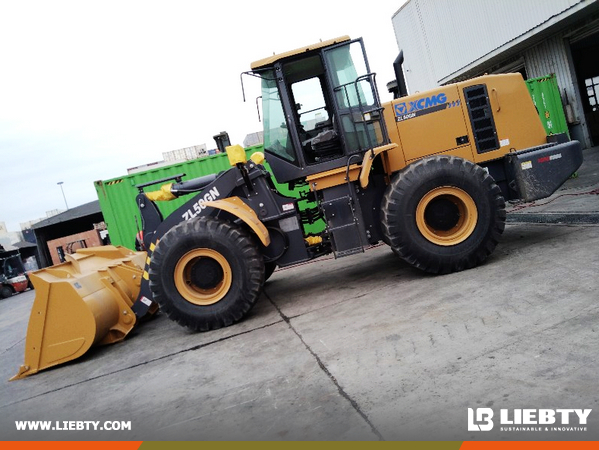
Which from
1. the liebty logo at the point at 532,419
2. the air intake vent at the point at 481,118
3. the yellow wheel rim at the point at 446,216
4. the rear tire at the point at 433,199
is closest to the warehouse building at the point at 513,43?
the air intake vent at the point at 481,118

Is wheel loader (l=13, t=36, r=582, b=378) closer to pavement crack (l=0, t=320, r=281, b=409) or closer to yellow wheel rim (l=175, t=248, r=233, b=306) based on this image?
yellow wheel rim (l=175, t=248, r=233, b=306)

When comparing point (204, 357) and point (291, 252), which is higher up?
point (291, 252)

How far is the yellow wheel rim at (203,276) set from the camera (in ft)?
17.8

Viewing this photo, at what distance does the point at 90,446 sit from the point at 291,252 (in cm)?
321

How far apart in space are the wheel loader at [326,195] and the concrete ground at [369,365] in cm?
38

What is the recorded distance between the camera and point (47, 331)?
204 inches

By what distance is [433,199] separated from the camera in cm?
555

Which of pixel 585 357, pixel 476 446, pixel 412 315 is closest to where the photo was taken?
pixel 476 446

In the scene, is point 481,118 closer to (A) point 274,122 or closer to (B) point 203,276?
(A) point 274,122

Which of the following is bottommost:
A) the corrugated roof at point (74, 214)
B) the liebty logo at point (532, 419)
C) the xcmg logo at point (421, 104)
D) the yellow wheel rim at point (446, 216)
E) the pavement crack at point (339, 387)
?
the liebty logo at point (532, 419)

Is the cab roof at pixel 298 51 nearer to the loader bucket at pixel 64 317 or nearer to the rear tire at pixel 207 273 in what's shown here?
the rear tire at pixel 207 273

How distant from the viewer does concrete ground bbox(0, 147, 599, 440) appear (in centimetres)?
272

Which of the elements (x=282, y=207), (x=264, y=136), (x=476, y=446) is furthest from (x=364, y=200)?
(x=476, y=446)

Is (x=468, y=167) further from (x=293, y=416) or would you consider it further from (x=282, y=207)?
(x=293, y=416)
